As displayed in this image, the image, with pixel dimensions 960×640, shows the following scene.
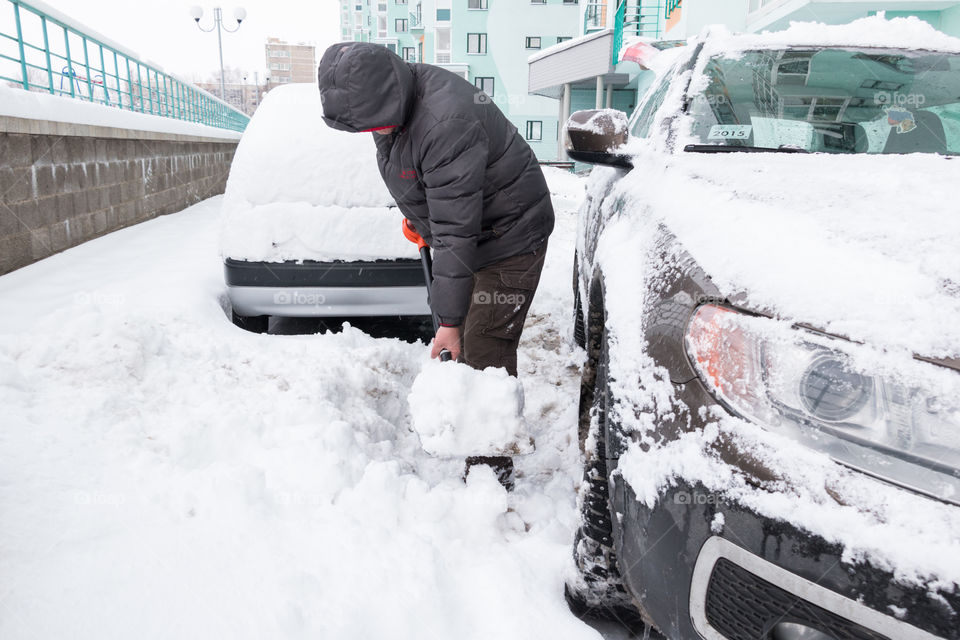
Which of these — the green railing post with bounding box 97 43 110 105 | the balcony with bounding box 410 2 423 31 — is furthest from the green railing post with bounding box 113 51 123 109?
the balcony with bounding box 410 2 423 31

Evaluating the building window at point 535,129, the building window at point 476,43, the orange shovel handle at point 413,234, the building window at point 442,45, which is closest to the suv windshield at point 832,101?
the orange shovel handle at point 413,234

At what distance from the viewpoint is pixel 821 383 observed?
1086 mm

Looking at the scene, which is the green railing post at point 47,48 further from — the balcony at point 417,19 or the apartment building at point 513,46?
A: the balcony at point 417,19

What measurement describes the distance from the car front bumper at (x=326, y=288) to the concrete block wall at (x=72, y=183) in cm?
221

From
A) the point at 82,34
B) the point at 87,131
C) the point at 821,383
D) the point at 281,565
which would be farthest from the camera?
the point at 82,34

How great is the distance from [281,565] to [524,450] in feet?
2.92

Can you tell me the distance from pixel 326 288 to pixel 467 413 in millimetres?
1664

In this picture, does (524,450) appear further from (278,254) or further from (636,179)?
(278,254)

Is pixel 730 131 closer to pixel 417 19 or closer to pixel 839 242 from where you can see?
pixel 839 242

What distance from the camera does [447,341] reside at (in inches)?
86.4

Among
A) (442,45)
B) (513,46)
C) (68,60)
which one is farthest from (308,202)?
(442,45)

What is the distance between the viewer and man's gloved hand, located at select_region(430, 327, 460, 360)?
2176 mm

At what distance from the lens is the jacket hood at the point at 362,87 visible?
190cm

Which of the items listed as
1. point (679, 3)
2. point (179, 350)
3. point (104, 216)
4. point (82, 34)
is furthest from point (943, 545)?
point (679, 3)
